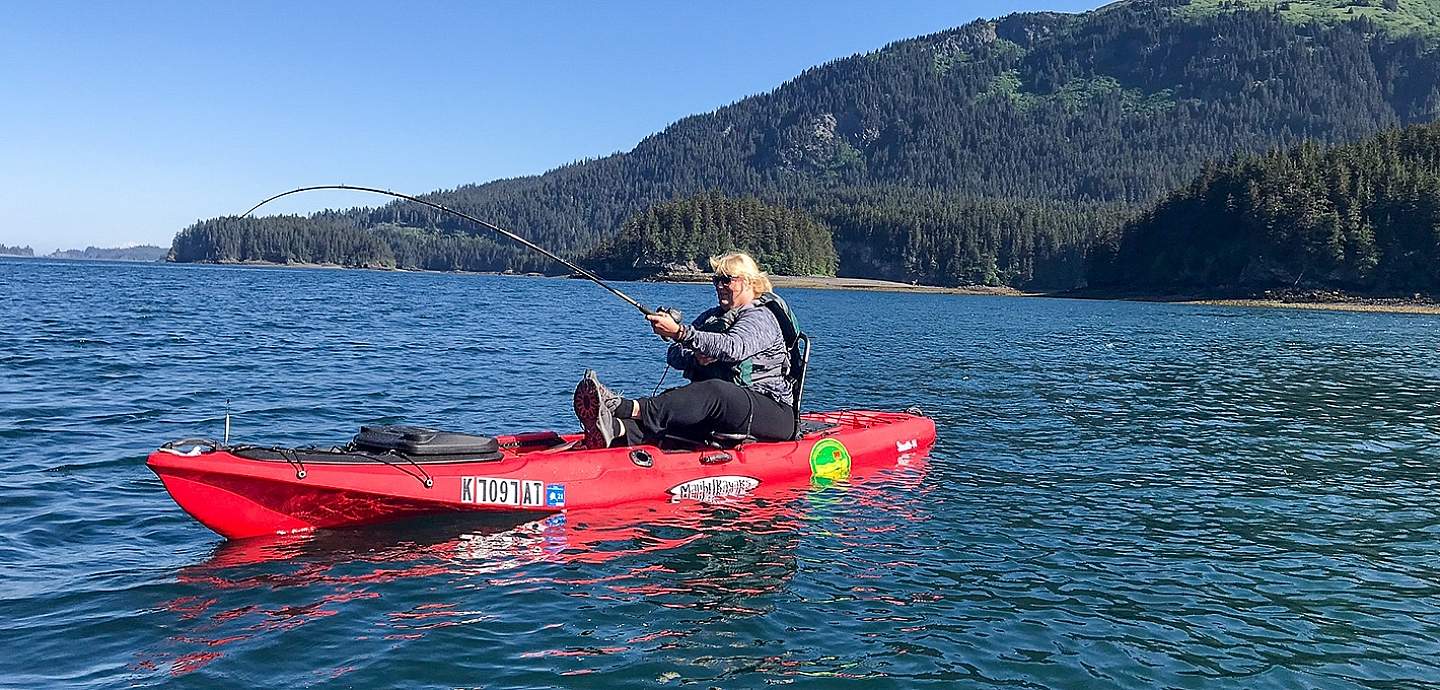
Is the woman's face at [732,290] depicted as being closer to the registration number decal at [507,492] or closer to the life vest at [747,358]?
the life vest at [747,358]

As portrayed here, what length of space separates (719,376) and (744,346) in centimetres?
72

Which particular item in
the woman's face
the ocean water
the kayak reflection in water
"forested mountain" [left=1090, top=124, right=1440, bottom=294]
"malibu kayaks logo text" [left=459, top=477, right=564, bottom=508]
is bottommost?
the ocean water

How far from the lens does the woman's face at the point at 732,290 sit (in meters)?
11.9

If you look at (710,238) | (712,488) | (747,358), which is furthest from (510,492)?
(710,238)

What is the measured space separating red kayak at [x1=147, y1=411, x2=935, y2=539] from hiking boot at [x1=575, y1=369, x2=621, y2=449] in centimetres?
25

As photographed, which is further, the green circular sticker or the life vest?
the green circular sticker

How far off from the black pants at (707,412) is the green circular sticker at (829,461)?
36.4 inches

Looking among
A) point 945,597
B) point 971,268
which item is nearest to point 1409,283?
point 971,268

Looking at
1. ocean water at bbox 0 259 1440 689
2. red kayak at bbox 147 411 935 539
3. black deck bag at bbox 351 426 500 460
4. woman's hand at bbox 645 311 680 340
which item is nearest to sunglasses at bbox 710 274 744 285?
woman's hand at bbox 645 311 680 340

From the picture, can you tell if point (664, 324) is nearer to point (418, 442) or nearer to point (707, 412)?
point (707, 412)

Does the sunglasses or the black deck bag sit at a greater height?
the sunglasses

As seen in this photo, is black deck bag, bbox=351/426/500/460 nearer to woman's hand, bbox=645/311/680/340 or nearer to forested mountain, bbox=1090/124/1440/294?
woman's hand, bbox=645/311/680/340

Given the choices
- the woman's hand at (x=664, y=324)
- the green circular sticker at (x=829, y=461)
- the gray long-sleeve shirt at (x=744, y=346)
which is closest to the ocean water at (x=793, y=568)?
the green circular sticker at (x=829, y=461)

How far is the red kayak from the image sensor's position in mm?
9539
